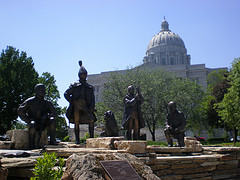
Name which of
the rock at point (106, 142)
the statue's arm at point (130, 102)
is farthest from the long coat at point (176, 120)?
the rock at point (106, 142)

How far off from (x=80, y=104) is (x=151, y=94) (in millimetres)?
20429

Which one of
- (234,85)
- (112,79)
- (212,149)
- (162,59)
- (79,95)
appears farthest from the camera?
(162,59)

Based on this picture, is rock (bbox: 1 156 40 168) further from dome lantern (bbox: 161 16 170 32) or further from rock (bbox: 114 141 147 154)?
dome lantern (bbox: 161 16 170 32)

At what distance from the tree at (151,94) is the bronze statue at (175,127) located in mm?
17721

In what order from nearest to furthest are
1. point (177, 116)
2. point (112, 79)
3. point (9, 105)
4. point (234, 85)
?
point (177, 116) < point (234, 85) < point (9, 105) < point (112, 79)

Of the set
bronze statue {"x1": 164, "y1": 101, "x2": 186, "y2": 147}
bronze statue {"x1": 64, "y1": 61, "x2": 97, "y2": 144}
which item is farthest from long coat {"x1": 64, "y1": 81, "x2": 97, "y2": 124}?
→ bronze statue {"x1": 164, "y1": 101, "x2": 186, "y2": 147}

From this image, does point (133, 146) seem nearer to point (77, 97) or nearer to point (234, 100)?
point (77, 97)

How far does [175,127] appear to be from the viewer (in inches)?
384

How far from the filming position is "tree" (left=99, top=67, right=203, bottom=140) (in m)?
28.3

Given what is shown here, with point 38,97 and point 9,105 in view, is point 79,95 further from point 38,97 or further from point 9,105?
point 9,105

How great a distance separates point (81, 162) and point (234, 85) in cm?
2237

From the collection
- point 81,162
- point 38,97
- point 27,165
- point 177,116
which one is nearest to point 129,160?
point 81,162

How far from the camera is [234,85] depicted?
76.2 ft

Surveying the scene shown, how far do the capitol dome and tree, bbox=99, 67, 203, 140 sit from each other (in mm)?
52588
